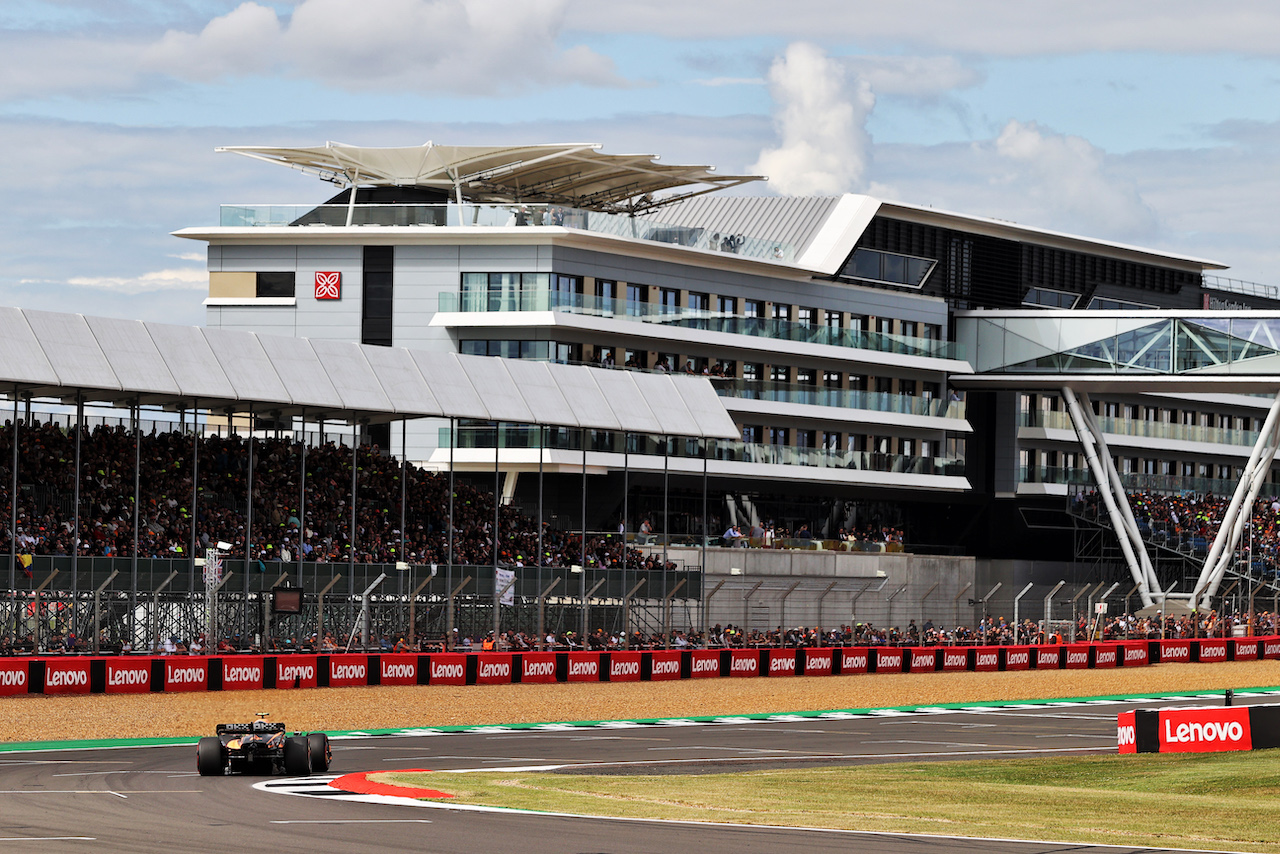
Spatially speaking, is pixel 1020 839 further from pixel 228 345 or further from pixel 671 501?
pixel 671 501

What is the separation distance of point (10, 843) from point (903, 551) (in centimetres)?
5994

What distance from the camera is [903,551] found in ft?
241

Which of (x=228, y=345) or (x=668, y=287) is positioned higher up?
(x=668, y=287)

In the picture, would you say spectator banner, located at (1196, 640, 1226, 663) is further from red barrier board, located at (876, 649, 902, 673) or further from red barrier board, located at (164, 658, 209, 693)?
red barrier board, located at (164, 658, 209, 693)

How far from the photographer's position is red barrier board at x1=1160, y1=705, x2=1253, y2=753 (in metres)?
25.3

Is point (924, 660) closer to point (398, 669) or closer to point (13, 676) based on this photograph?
point (398, 669)

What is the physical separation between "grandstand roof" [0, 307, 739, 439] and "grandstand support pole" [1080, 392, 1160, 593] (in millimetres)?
23691

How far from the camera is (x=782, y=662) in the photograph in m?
49.7

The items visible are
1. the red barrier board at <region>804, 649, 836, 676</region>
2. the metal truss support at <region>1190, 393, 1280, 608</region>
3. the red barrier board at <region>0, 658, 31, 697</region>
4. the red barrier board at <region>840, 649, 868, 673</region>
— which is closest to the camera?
the red barrier board at <region>0, 658, 31, 697</region>

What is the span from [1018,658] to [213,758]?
35547 mm

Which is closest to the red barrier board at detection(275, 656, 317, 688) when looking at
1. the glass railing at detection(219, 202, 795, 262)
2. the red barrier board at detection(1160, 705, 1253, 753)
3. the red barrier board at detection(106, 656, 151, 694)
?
the red barrier board at detection(106, 656, 151, 694)

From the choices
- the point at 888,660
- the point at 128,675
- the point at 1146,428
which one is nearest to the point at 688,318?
the point at 888,660

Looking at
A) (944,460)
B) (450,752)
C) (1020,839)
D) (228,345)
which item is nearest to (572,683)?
(228,345)

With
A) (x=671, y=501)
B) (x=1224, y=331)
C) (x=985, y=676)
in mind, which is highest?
(x=1224, y=331)
